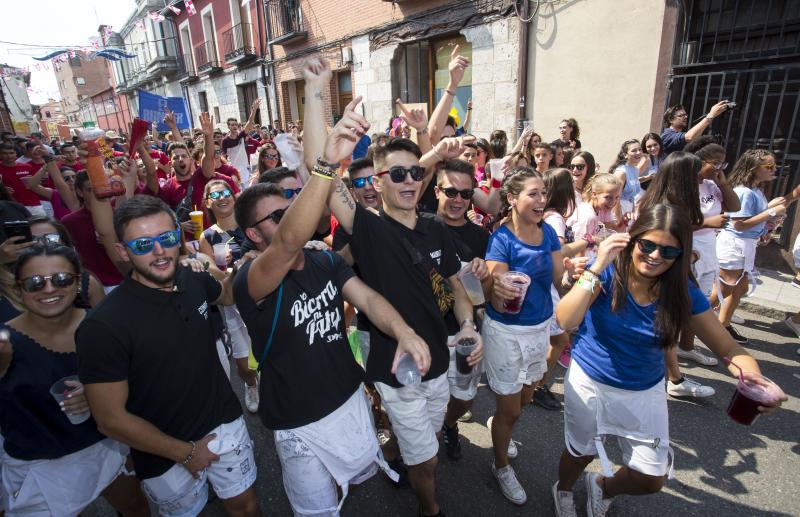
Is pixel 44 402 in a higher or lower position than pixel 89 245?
lower

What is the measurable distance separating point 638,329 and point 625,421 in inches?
19.6

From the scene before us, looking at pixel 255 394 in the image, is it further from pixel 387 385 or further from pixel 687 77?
pixel 687 77

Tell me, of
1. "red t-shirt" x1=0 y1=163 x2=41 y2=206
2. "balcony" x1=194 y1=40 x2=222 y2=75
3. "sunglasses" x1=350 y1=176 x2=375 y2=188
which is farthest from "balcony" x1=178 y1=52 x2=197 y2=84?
"sunglasses" x1=350 y1=176 x2=375 y2=188

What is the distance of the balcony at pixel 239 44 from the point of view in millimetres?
17547

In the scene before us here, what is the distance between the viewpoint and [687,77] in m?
6.34

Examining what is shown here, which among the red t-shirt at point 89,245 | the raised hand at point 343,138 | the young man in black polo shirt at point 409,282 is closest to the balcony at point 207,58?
the red t-shirt at point 89,245

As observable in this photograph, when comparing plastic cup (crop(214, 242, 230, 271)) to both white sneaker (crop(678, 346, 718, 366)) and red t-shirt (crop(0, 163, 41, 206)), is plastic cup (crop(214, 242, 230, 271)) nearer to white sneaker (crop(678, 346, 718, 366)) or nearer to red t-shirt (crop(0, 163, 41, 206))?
white sneaker (crop(678, 346, 718, 366))

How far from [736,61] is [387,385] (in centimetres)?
704

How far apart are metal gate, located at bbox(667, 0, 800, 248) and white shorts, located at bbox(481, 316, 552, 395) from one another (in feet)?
17.8

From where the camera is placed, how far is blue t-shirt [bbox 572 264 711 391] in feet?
6.93

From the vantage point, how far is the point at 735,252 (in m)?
4.33

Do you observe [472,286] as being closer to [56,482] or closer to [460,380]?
[460,380]

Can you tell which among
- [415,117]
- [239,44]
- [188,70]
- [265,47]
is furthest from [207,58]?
[415,117]

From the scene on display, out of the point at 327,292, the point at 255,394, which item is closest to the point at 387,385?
the point at 327,292
